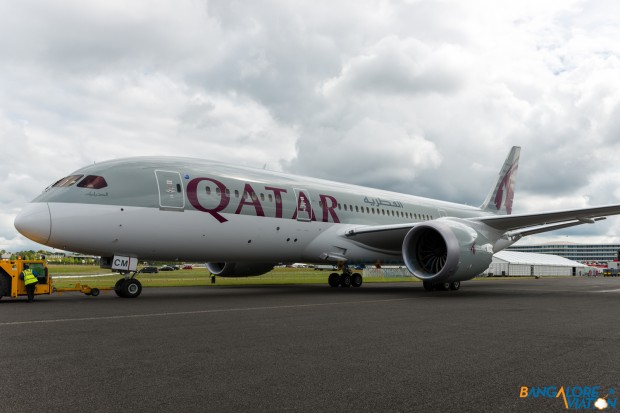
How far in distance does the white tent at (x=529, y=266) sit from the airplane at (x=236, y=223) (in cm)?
4622

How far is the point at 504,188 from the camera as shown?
94.0 feet

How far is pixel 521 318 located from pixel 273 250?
876 cm

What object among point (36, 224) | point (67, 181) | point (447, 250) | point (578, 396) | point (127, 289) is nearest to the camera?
→ point (578, 396)

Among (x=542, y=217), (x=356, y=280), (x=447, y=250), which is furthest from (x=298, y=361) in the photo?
(x=356, y=280)

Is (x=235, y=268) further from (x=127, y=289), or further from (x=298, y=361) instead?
(x=298, y=361)

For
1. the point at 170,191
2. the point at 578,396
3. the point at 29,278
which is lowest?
the point at 578,396

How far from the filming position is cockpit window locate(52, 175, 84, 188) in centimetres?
1293

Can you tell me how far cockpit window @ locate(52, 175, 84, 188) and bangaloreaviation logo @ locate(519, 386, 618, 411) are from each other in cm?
1181

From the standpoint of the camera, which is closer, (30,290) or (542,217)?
(30,290)

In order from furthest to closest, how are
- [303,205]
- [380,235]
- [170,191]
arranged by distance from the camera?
[380,235], [303,205], [170,191]

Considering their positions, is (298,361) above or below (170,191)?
below

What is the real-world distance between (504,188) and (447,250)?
49.5 ft

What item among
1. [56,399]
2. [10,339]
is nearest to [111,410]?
[56,399]

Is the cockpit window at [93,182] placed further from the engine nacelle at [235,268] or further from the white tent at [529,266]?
the white tent at [529,266]
